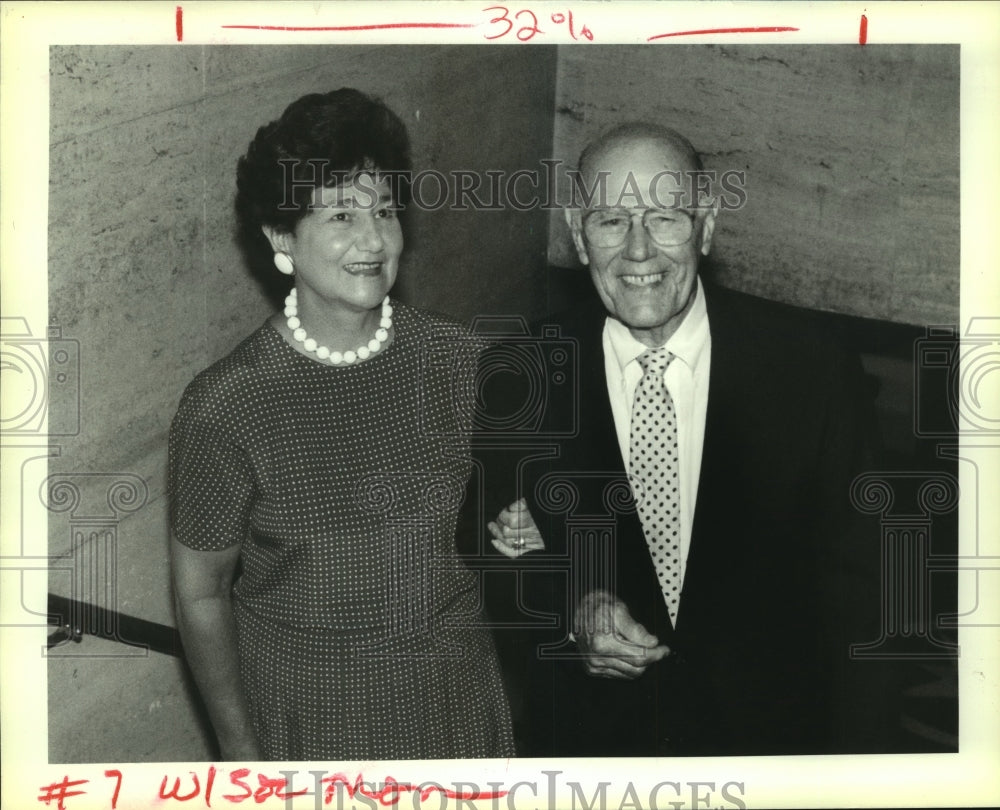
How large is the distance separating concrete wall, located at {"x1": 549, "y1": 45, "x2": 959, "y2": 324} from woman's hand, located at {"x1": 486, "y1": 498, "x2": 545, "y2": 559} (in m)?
0.47

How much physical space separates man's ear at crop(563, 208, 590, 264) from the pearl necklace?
0.36 m

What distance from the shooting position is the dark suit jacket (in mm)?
2604

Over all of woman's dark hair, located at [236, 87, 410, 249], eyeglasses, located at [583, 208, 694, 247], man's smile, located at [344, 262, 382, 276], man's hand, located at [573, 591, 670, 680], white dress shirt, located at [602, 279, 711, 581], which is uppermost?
woman's dark hair, located at [236, 87, 410, 249]

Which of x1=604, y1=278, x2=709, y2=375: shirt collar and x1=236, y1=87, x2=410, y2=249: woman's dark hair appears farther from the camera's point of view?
x1=604, y1=278, x2=709, y2=375: shirt collar

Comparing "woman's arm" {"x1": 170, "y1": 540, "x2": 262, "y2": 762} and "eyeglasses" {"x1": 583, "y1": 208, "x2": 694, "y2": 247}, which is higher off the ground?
"eyeglasses" {"x1": 583, "y1": 208, "x2": 694, "y2": 247}

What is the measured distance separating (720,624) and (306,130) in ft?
3.85

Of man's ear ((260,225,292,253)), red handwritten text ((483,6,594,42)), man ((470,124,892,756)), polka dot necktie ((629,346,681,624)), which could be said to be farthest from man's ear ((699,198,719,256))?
man's ear ((260,225,292,253))

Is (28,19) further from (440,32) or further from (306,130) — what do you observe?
(440,32)

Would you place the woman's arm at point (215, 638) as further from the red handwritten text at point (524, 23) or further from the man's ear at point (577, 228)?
the red handwritten text at point (524, 23)

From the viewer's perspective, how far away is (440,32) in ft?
Answer: 8.46

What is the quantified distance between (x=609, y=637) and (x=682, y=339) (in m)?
0.57

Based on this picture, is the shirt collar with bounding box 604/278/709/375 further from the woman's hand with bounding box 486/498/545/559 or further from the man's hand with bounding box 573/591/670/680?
the man's hand with bounding box 573/591/670/680

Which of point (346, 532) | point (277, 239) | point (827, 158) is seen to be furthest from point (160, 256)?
point (827, 158)

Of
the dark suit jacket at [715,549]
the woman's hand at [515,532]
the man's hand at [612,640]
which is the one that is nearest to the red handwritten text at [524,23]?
the dark suit jacket at [715,549]
